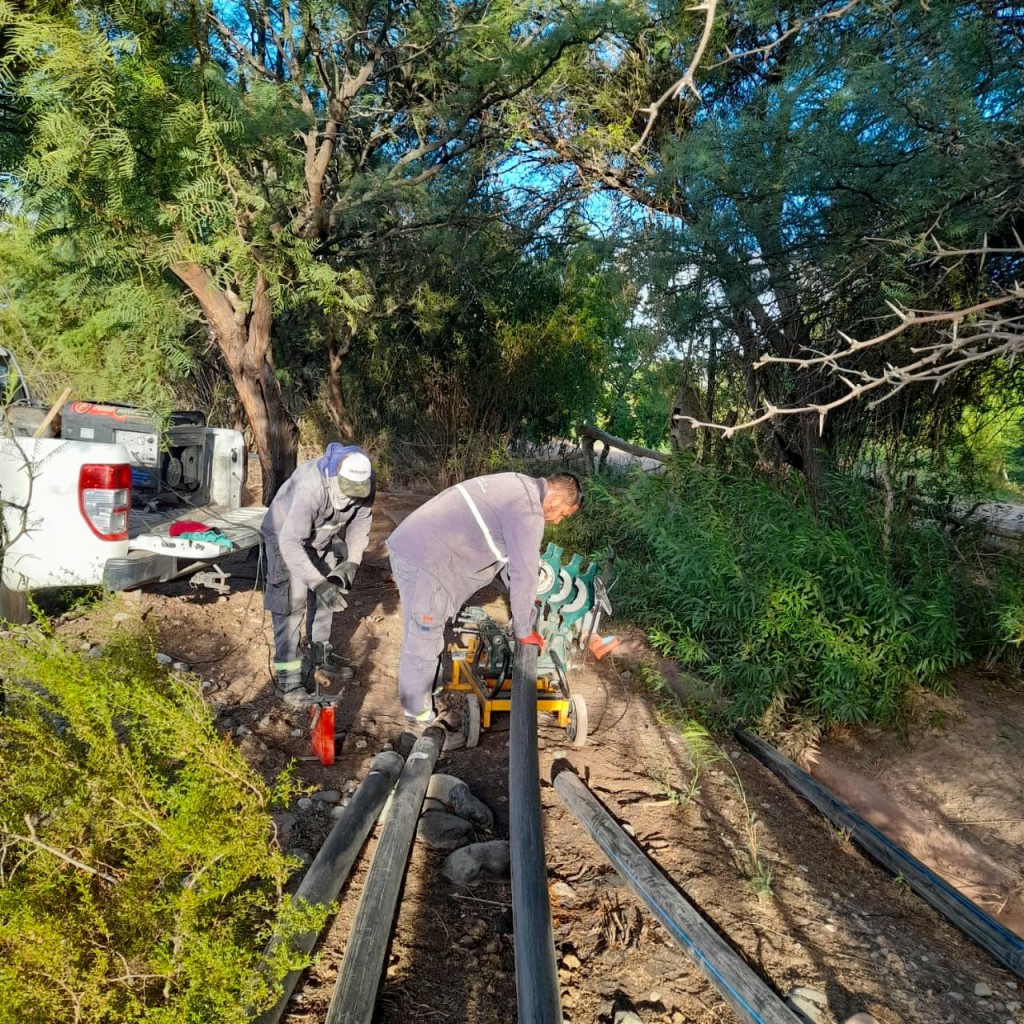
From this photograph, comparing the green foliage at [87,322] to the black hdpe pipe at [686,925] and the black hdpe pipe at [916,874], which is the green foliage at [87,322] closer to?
the black hdpe pipe at [686,925]

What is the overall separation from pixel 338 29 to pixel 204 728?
266 inches

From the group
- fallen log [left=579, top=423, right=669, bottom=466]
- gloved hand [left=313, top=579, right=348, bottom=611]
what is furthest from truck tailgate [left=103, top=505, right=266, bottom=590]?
fallen log [left=579, top=423, right=669, bottom=466]

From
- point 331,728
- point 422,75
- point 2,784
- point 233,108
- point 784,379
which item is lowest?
point 331,728

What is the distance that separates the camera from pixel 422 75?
7.11 m

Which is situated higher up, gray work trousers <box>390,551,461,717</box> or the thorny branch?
the thorny branch

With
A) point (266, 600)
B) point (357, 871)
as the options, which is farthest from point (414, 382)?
point (357, 871)

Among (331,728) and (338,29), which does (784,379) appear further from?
(338,29)

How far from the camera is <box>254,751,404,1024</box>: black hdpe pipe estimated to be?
1.96 metres

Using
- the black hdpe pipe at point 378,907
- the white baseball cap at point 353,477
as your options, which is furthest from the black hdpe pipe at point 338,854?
the white baseball cap at point 353,477

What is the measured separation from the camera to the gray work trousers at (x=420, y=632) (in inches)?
151

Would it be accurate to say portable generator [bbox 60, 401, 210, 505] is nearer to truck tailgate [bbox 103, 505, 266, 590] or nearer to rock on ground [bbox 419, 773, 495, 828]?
truck tailgate [bbox 103, 505, 266, 590]

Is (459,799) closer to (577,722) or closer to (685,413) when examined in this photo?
(577,722)

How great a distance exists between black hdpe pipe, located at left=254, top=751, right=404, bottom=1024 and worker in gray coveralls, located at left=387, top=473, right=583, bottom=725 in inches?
26.3

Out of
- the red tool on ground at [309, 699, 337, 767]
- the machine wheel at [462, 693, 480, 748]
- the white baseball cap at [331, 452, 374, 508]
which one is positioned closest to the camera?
the red tool on ground at [309, 699, 337, 767]
